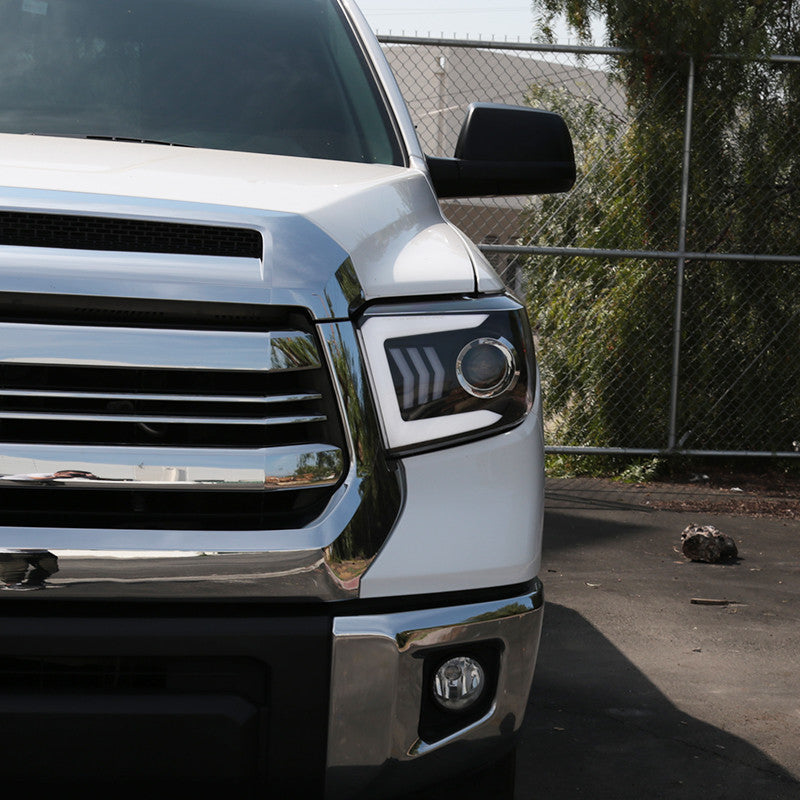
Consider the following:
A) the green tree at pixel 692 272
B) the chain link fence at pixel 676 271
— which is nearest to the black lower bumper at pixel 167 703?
the chain link fence at pixel 676 271

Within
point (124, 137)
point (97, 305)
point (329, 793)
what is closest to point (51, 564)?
point (97, 305)

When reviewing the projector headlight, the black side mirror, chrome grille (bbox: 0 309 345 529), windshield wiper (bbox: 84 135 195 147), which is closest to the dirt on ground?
the black side mirror

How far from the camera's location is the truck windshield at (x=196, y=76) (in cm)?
287

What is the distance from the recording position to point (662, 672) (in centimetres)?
395

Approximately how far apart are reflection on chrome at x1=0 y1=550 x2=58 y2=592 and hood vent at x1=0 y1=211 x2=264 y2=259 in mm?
501

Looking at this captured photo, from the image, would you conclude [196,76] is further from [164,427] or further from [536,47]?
[536,47]

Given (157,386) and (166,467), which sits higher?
(157,386)

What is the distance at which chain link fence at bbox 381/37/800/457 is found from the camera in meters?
8.22

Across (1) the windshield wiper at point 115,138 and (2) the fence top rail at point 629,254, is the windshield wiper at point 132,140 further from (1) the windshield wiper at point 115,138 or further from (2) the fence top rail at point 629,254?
(2) the fence top rail at point 629,254

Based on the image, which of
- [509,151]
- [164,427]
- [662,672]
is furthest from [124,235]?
[662,672]

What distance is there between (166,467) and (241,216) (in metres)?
0.46

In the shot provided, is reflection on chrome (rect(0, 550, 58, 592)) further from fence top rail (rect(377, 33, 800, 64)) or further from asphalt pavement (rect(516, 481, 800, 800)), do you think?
fence top rail (rect(377, 33, 800, 64))

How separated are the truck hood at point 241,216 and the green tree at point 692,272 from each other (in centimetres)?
603

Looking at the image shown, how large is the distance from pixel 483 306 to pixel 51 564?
90 centimetres
